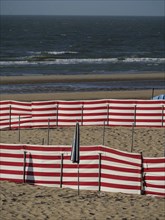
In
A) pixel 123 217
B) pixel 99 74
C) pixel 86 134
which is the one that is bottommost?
pixel 123 217

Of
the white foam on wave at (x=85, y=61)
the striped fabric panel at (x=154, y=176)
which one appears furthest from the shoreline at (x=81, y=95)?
the white foam on wave at (x=85, y=61)

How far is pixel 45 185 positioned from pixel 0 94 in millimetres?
21105

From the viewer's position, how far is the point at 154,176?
16.7 m

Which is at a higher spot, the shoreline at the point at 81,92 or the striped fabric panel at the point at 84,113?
the shoreline at the point at 81,92

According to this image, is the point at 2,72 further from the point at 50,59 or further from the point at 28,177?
the point at 28,177

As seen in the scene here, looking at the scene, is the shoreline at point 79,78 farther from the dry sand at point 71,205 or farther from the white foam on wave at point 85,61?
the dry sand at point 71,205

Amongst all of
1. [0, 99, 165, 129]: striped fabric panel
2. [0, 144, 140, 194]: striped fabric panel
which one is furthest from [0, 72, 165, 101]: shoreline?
[0, 144, 140, 194]: striped fabric panel

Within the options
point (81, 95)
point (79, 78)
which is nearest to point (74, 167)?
point (81, 95)

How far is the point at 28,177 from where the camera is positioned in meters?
17.3

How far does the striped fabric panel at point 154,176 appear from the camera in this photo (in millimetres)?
16594

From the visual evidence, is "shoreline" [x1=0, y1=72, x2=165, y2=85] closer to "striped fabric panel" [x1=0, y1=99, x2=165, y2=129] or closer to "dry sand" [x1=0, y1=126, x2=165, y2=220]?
"striped fabric panel" [x1=0, y1=99, x2=165, y2=129]

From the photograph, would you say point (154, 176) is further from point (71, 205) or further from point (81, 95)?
point (81, 95)

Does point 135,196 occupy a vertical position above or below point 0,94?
below

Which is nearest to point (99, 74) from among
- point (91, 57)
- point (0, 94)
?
point (0, 94)
